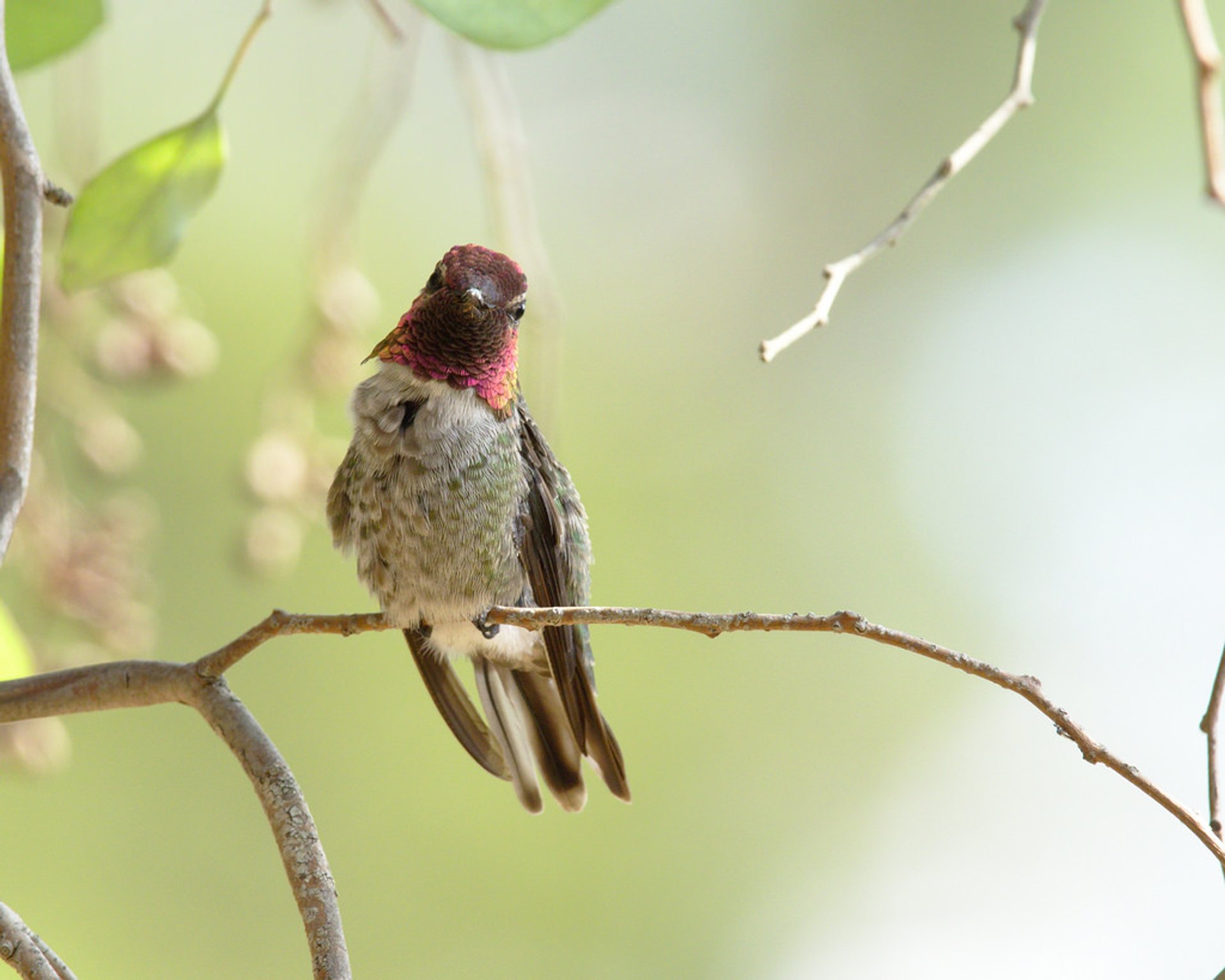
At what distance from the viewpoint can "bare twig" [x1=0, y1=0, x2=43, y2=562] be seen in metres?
0.89

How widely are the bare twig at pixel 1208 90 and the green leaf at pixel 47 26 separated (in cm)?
89

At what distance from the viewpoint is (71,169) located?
1493 mm

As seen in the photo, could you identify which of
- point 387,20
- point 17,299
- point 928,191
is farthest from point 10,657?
point 928,191

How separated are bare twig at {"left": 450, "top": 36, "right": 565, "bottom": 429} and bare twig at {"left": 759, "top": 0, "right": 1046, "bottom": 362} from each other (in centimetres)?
36

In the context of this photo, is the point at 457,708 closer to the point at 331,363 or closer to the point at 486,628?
the point at 486,628

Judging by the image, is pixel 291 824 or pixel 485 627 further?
pixel 485 627

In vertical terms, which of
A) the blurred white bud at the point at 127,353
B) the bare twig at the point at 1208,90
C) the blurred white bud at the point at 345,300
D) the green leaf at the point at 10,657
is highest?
the blurred white bud at the point at 345,300

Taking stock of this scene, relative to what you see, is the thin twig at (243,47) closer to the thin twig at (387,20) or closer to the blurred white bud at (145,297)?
the thin twig at (387,20)

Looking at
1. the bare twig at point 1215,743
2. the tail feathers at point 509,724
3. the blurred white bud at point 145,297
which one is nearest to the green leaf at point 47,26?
the blurred white bud at point 145,297

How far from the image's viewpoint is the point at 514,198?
128 centimetres

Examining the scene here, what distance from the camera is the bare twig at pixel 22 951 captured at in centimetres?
73

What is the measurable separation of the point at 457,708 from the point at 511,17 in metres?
0.69

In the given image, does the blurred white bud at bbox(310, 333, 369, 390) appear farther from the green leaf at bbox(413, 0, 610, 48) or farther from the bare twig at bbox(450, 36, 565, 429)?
the green leaf at bbox(413, 0, 610, 48)

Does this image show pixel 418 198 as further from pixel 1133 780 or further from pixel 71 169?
pixel 1133 780
